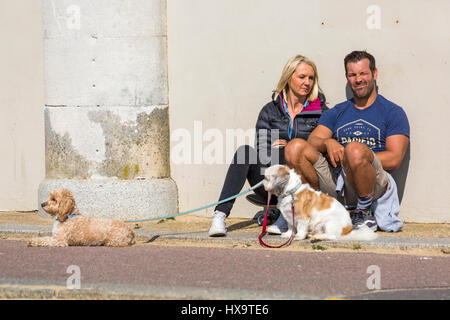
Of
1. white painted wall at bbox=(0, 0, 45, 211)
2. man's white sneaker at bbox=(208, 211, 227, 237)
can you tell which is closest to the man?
man's white sneaker at bbox=(208, 211, 227, 237)

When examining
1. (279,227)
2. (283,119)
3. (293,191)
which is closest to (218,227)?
(279,227)

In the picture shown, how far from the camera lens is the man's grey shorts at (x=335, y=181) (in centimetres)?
615

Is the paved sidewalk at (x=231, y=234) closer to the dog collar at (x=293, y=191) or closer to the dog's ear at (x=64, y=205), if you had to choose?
the dog collar at (x=293, y=191)

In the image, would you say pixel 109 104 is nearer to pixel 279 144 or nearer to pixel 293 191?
pixel 279 144

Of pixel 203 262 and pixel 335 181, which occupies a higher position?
pixel 335 181

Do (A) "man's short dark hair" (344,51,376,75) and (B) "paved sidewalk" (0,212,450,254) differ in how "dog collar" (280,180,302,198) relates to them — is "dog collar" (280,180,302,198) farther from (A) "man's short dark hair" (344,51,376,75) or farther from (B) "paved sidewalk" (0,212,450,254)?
(A) "man's short dark hair" (344,51,376,75)

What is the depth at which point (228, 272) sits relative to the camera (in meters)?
4.74

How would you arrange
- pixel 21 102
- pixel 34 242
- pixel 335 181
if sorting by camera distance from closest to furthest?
pixel 34 242 → pixel 335 181 → pixel 21 102

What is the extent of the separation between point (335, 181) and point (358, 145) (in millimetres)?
626

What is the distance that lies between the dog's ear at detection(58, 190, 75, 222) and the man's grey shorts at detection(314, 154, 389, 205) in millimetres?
2259

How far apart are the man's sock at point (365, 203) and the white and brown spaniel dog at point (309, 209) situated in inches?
11.7

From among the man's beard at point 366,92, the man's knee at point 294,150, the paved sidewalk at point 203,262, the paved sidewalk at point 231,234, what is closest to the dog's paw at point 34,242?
the paved sidewalk at point 203,262

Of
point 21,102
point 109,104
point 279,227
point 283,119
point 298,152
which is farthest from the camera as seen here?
point 21,102

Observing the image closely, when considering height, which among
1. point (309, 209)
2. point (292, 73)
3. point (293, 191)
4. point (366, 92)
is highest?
point (292, 73)
